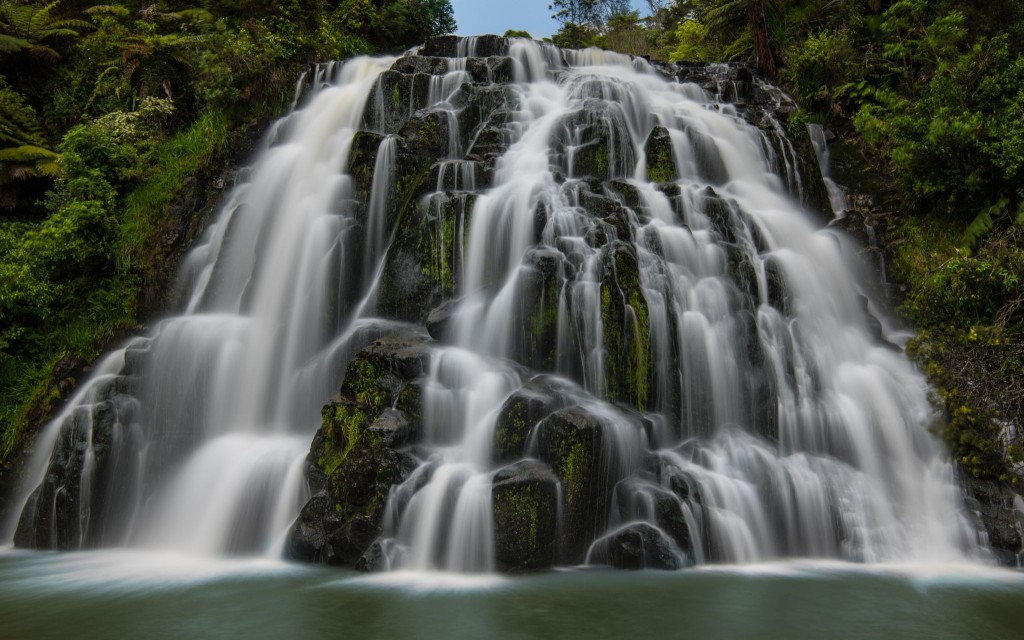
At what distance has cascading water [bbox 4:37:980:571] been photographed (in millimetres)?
6645

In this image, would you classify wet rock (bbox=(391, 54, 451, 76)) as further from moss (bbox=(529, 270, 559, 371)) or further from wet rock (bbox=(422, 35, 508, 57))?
moss (bbox=(529, 270, 559, 371))

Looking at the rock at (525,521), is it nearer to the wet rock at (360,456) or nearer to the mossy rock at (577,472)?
the mossy rock at (577,472)

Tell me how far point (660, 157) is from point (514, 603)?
876 centimetres

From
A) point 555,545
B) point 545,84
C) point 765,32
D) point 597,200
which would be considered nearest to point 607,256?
point 597,200

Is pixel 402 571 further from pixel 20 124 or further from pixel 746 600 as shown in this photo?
pixel 20 124

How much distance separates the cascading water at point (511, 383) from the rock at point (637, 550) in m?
0.02

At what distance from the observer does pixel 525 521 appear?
6191mm

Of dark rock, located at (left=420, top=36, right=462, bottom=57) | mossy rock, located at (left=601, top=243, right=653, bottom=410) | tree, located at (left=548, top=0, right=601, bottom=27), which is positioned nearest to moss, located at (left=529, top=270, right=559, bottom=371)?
mossy rock, located at (left=601, top=243, right=653, bottom=410)

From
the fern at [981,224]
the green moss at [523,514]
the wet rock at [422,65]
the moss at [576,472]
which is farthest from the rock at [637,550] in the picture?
the wet rock at [422,65]

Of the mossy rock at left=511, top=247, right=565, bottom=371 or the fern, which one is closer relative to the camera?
the mossy rock at left=511, top=247, right=565, bottom=371

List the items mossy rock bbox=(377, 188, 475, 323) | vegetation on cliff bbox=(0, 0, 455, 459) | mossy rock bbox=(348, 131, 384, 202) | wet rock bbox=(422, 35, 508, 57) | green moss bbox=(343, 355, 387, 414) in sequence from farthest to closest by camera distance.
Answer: wet rock bbox=(422, 35, 508, 57) < mossy rock bbox=(348, 131, 384, 202) < vegetation on cliff bbox=(0, 0, 455, 459) < mossy rock bbox=(377, 188, 475, 323) < green moss bbox=(343, 355, 387, 414)

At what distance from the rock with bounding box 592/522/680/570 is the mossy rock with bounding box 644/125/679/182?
6919mm

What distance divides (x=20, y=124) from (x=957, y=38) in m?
18.2

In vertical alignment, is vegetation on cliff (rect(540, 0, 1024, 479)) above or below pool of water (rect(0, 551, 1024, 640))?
above
